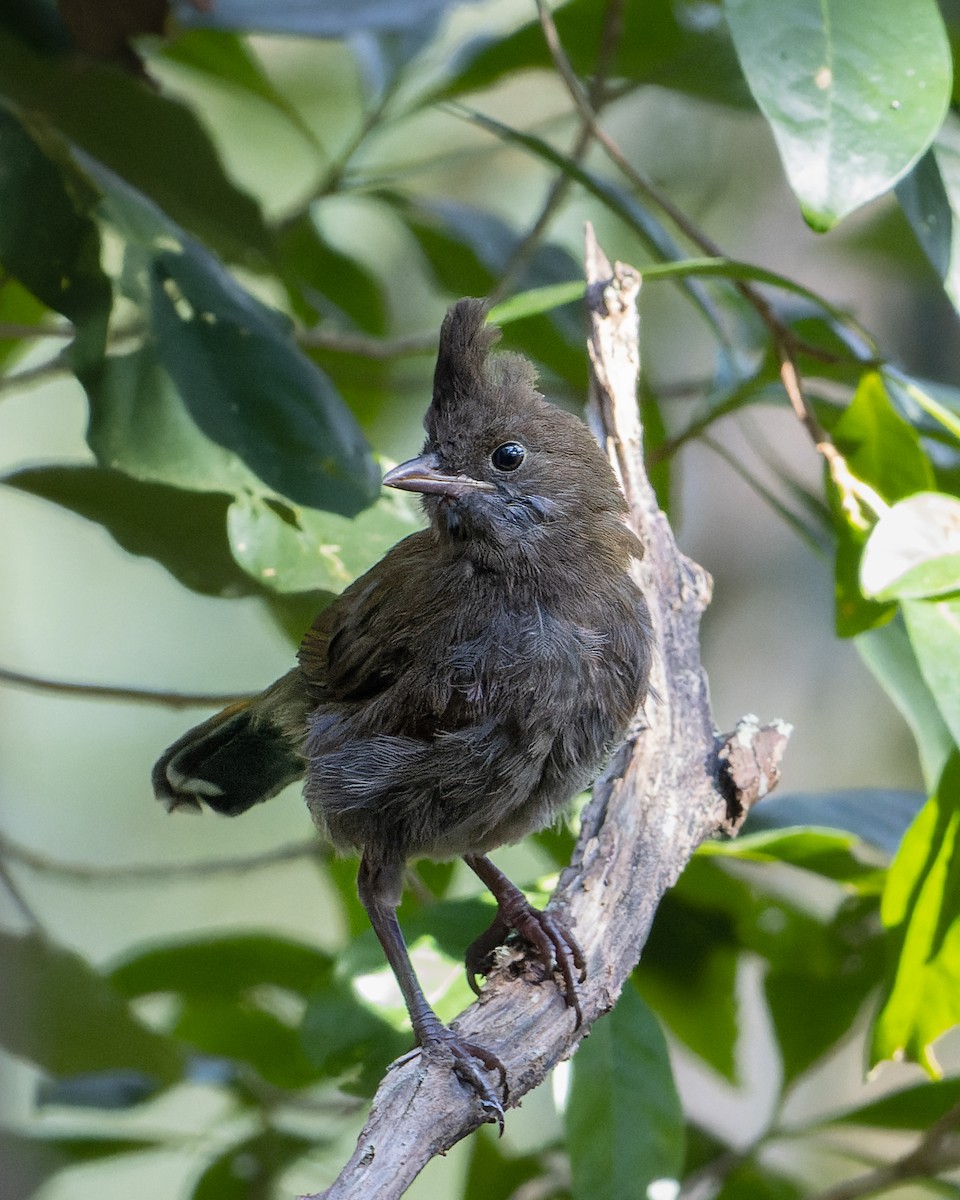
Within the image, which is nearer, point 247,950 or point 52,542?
point 247,950

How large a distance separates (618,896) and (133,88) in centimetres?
208

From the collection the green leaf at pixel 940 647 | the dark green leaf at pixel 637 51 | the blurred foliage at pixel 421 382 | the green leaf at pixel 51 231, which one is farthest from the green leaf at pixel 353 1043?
the dark green leaf at pixel 637 51

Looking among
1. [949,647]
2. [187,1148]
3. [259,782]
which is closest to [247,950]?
[187,1148]

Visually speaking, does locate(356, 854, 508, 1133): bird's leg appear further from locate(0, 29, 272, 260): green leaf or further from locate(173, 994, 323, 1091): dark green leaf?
locate(0, 29, 272, 260): green leaf

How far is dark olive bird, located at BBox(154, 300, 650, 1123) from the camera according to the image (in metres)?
2.20

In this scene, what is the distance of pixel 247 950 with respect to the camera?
3.30 metres

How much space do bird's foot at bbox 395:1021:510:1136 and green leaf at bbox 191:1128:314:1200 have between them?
1.39 meters

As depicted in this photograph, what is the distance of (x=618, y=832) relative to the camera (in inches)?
85.3

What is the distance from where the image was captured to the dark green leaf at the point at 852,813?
2752mm

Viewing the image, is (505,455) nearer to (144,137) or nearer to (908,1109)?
(144,137)

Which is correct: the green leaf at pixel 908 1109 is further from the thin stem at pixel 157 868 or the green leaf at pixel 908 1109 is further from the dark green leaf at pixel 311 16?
the dark green leaf at pixel 311 16

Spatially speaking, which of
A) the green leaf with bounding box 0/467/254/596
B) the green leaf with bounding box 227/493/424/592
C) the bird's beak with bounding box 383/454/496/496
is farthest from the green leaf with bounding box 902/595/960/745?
the green leaf with bounding box 0/467/254/596

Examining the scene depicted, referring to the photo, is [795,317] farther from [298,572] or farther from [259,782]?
[259,782]

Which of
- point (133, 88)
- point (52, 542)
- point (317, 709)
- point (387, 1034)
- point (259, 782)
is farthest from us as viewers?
point (52, 542)
